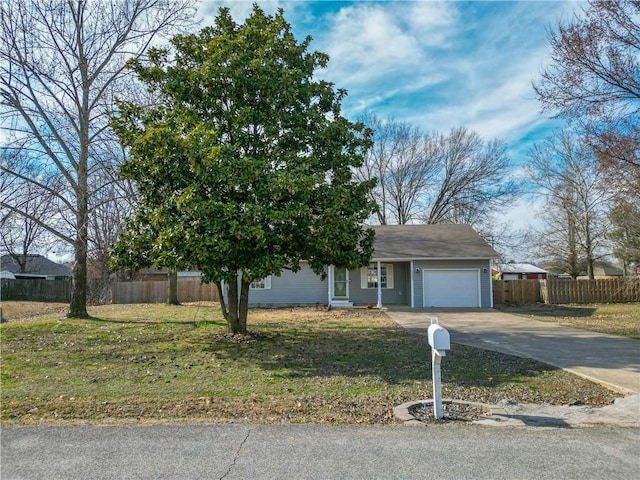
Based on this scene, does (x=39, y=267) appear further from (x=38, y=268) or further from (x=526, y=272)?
(x=526, y=272)

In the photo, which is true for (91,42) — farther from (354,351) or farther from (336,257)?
(354,351)

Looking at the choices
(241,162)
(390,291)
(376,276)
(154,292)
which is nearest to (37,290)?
(154,292)

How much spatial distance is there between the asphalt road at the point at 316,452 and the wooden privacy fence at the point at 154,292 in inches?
891

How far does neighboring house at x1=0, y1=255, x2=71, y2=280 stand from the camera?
4562 cm

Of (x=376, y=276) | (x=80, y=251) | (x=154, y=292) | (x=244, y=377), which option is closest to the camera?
(x=244, y=377)

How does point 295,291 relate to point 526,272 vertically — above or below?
below

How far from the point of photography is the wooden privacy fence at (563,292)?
23394mm

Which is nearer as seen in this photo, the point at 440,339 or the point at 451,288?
the point at 440,339

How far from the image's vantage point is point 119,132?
10.1m

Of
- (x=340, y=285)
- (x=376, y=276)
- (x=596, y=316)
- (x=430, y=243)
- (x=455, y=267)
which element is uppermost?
(x=430, y=243)

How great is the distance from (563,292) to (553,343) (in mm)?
14682

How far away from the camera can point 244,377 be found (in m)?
7.31

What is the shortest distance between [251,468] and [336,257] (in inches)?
272

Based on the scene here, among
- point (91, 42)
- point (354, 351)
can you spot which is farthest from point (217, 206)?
point (91, 42)
